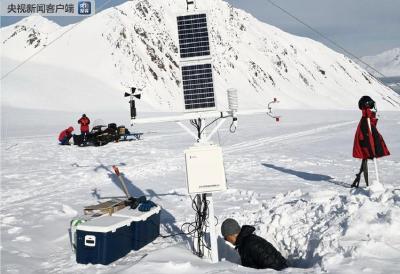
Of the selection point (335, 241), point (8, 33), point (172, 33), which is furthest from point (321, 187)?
point (172, 33)

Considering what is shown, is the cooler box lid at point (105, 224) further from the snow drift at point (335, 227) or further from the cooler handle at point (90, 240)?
the snow drift at point (335, 227)

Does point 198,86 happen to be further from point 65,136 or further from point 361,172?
point 65,136

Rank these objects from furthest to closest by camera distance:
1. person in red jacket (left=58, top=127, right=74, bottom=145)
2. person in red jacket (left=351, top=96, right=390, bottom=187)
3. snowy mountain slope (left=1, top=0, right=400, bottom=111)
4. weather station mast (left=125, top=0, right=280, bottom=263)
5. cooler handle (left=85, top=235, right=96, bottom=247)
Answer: snowy mountain slope (left=1, top=0, right=400, bottom=111), person in red jacket (left=58, top=127, right=74, bottom=145), person in red jacket (left=351, top=96, right=390, bottom=187), cooler handle (left=85, top=235, right=96, bottom=247), weather station mast (left=125, top=0, right=280, bottom=263)

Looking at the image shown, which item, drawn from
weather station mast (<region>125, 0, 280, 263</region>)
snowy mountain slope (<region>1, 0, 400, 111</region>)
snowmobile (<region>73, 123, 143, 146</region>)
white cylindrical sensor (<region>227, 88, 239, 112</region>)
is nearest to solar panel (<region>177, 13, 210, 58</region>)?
weather station mast (<region>125, 0, 280, 263</region>)

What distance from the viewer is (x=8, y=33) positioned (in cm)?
9300

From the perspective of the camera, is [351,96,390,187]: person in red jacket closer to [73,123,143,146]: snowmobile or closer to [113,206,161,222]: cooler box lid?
Result: [113,206,161,222]: cooler box lid

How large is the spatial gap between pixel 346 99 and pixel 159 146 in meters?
130

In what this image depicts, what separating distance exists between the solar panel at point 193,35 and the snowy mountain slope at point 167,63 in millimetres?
23248

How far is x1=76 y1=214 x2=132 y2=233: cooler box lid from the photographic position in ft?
22.7

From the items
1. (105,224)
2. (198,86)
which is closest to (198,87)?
(198,86)

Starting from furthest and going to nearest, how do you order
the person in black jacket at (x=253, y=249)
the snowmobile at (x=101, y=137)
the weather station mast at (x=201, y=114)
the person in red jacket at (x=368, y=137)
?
the snowmobile at (x=101, y=137), the person in red jacket at (x=368, y=137), the weather station mast at (x=201, y=114), the person in black jacket at (x=253, y=249)

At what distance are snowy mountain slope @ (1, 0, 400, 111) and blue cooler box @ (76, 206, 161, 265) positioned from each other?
23625 mm

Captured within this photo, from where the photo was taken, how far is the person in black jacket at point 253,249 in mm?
6312

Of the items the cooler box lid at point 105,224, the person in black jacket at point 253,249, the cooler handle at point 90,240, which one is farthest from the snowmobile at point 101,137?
the person in black jacket at point 253,249
